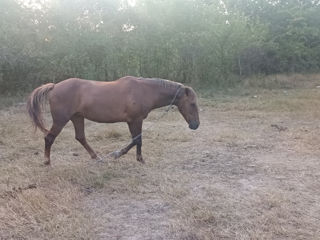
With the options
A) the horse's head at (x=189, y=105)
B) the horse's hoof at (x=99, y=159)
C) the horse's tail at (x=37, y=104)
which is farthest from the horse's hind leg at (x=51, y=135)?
the horse's head at (x=189, y=105)

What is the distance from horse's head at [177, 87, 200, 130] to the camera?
5.82 metres

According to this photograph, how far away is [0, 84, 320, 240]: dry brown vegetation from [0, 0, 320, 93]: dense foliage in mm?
6776

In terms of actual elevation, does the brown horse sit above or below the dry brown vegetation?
above

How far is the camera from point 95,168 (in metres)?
5.57

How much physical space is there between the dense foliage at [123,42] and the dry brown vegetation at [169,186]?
22.2 feet

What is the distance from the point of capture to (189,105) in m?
5.85

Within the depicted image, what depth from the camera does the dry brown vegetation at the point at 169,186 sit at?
3.53m

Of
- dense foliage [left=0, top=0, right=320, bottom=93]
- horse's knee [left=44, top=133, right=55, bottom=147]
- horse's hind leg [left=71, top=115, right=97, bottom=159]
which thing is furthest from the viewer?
dense foliage [left=0, top=0, right=320, bottom=93]

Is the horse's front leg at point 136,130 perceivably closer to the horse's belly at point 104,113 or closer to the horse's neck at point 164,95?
the horse's belly at point 104,113

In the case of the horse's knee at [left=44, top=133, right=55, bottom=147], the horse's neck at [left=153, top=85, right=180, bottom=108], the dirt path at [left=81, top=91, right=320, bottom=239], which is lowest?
the dirt path at [left=81, top=91, right=320, bottom=239]

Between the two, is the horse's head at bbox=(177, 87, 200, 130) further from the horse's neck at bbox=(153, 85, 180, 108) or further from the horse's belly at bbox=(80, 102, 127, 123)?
the horse's belly at bbox=(80, 102, 127, 123)

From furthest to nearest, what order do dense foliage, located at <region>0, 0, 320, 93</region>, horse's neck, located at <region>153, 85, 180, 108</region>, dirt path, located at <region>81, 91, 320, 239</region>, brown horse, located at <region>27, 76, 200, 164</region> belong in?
dense foliage, located at <region>0, 0, 320, 93</region>
horse's neck, located at <region>153, 85, 180, 108</region>
brown horse, located at <region>27, 76, 200, 164</region>
dirt path, located at <region>81, 91, 320, 239</region>

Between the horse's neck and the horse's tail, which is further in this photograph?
the horse's neck

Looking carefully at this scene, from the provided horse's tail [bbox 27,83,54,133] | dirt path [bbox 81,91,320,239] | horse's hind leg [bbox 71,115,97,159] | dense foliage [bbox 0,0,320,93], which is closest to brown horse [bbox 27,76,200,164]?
horse's tail [bbox 27,83,54,133]
